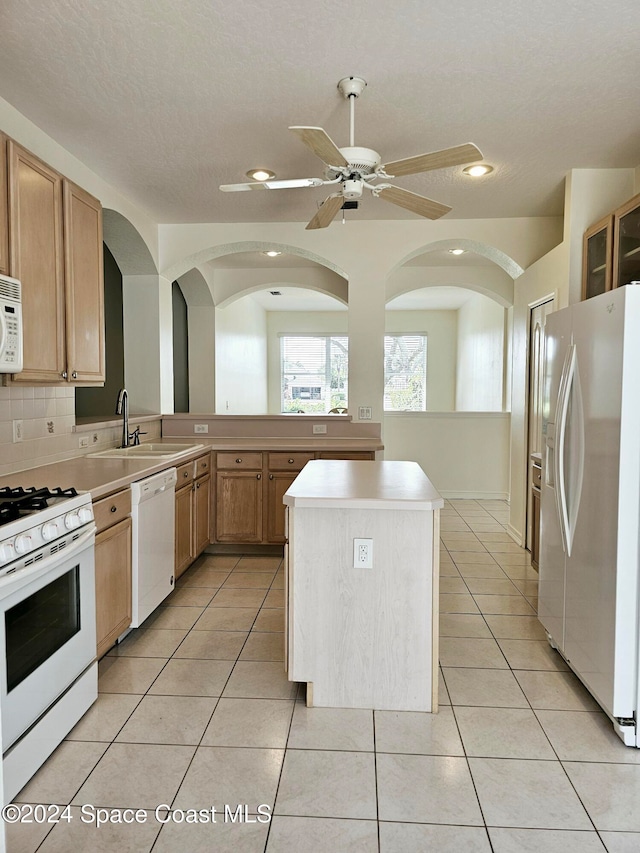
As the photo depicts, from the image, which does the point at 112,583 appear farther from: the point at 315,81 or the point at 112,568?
the point at 315,81

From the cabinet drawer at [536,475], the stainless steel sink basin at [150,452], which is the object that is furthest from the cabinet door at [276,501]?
the cabinet drawer at [536,475]

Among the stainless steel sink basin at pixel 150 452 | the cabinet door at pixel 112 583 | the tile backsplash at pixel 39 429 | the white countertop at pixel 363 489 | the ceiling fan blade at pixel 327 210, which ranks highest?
the ceiling fan blade at pixel 327 210

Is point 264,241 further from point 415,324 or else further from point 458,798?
point 415,324

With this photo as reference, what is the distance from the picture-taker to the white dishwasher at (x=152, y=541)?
284 cm

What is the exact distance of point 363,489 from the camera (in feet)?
7.93

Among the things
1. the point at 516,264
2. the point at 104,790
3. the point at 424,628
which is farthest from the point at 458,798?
the point at 516,264

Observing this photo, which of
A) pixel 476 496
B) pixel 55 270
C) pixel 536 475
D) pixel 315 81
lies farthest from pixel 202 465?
pixel 476 496

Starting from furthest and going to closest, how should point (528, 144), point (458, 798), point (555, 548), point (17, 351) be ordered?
point (528, 144)
point (555, 548)
point (17, 351)
point (458, 798)

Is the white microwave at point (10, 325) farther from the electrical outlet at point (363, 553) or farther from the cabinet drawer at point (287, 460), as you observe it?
the cabinet drawer at point (287, 460)

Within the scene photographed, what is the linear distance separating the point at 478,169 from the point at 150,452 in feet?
9.27

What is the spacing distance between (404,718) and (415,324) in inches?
340

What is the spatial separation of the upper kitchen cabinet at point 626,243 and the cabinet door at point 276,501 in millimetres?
2499

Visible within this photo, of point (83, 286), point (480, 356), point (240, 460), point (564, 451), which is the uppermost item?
point (480, 356)

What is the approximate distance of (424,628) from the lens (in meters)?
2.26
